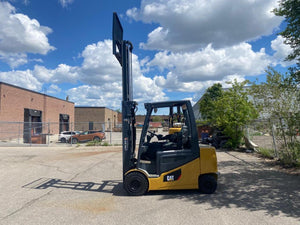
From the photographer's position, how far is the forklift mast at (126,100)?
5895mm

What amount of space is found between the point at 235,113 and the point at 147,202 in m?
10.9

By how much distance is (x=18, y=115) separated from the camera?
26.6 metres

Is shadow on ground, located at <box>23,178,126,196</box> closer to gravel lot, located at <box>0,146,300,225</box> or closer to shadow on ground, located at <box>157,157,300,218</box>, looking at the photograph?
gravel lot, located at <box>0,146,300,225</box>

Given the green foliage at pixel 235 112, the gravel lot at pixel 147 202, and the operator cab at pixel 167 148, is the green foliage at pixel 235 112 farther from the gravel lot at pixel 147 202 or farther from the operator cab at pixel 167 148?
the operator cab at pixel 167 148

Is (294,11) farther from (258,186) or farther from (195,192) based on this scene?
(195,192)

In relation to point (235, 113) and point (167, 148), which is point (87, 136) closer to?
point (235, 113)

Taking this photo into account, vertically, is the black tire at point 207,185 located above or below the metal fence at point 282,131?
below

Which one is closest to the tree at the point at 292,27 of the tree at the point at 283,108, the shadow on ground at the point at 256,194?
the tree at the point at 283,108

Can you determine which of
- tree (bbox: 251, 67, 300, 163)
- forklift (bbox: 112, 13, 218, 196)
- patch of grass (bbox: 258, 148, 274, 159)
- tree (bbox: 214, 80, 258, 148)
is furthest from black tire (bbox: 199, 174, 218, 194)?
tree (bbox: 214, 80, 258, 148)

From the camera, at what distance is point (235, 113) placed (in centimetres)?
1422

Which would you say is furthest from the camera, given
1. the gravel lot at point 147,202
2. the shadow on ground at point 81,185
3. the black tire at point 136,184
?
the shadow on ground at point 81,185

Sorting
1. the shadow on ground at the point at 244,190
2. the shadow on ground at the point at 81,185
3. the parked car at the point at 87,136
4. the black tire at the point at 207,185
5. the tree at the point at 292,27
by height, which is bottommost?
the shadow on ground at the point at 81,185

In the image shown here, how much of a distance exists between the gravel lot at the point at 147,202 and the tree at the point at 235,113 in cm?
655

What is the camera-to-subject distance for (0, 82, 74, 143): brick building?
73.6 ft
